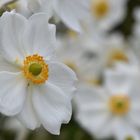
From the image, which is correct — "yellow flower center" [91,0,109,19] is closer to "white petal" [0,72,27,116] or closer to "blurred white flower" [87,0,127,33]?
"blurred white flower" [87,0,127,33]

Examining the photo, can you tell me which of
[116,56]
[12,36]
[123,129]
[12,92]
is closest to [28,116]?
[12,92]

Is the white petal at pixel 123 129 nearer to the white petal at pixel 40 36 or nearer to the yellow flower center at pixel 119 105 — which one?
the yellow flower center at pixel 119 105

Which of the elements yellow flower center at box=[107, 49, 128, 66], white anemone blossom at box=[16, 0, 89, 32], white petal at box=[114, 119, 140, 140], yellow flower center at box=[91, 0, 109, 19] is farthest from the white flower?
white anemone blossom at box=[16, 0, 89, 32]

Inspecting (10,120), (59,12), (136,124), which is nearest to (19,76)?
(59,12)

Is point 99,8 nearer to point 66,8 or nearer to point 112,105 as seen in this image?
point 112,105

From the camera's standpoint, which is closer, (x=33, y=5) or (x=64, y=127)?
(x=33, y=5)

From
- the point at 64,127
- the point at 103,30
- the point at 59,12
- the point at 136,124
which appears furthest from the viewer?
the point at 103,30

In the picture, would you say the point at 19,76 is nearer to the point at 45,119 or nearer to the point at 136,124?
the point at 45,119
